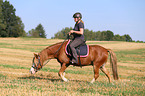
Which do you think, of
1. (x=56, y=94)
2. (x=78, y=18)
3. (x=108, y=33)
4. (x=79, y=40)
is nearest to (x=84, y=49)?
(x=79, y=40)

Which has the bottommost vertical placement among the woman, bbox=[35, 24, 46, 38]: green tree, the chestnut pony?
the chestnut pony

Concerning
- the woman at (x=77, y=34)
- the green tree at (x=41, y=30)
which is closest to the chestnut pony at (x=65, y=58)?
the woman at (x=77, y=34)

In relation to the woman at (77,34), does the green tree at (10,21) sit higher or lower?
higher

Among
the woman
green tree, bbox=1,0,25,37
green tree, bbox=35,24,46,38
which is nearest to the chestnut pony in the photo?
the woman

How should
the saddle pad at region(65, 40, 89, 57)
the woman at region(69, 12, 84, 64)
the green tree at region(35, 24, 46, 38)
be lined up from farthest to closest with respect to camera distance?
1. the green tree at region(35, 24, 46, 38)
2. the saddle pad at region(65, 40, 89, 57)
3. the woman at region(69, 12, 84, 64)

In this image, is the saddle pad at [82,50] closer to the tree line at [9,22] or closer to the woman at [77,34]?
the woman at [77,34]

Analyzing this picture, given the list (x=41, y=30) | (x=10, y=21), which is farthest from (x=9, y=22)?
(x=41, y=30)

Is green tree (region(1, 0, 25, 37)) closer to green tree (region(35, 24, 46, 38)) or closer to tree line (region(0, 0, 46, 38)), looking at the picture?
tree line (region(0, 0, 46, 38))

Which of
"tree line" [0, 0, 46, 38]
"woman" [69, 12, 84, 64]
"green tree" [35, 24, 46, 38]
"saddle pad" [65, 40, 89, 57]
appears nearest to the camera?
"woman" [69, 12, 84, 64]

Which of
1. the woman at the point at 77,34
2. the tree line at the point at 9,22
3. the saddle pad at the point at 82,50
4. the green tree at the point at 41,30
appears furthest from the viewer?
the green tree at the point at 41,30

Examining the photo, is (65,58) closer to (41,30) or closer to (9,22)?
(9,22)

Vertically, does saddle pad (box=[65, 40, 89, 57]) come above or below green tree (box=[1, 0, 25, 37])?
below

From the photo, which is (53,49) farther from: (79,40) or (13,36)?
(13,36)

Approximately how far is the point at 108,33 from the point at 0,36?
9087 cm
